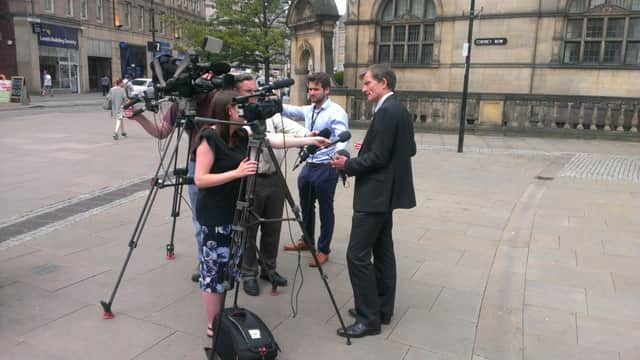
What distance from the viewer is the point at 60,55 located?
4200 cm

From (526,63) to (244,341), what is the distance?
63.5ft

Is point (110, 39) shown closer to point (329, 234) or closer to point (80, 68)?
point (80, 68)

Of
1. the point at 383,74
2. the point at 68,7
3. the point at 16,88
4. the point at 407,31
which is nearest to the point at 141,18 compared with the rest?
the point at 68,7

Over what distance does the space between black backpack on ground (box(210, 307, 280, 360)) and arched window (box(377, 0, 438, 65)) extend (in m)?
20.0

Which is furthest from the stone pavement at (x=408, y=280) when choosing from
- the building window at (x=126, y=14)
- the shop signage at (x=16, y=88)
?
the building window at (x=126, y=14)

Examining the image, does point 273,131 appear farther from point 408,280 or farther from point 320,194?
point 408,280

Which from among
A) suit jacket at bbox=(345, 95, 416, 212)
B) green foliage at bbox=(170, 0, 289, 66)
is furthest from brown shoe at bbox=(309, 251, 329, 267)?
green foliage at bbox=(170, 0, 289, 66)

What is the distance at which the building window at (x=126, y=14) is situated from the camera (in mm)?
50081

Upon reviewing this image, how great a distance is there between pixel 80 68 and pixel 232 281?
4622 cm

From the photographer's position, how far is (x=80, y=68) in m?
44.5

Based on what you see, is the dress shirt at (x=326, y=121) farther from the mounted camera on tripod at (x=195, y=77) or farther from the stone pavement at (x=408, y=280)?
the mounted camera on tripod at (x=195, y=77)

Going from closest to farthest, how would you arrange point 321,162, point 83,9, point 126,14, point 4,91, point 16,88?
1. point 321,162
2. point 4,91
3. point 16,88
4. point 83,9
5. point 126,14

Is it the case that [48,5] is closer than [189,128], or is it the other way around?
[189,128]

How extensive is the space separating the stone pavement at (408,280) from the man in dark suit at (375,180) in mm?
298
